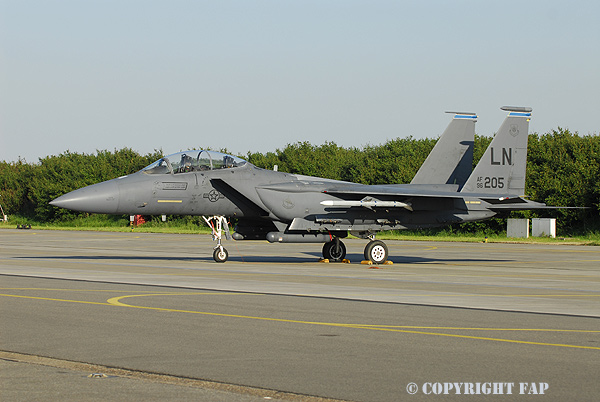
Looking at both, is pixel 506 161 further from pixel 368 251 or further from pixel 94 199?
pixel 94 199

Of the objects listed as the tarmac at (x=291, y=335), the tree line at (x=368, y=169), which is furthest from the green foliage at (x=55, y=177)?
the tarmac at (x=291, y=335)

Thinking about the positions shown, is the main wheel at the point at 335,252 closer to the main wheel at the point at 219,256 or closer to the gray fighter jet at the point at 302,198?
the gray fighter jet at the point at 302,198

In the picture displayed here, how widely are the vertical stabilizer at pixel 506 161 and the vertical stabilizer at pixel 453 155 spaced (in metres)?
1.92

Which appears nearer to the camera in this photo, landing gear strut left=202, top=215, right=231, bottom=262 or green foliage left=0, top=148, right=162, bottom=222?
landing gear strut left=202, top=215, right=231, bottom=262

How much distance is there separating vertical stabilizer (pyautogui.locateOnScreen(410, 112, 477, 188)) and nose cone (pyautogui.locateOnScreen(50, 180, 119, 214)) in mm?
11168

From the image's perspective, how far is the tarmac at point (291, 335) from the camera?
6.81 metres

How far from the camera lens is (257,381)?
6961 mm

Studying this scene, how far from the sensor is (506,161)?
25297mm

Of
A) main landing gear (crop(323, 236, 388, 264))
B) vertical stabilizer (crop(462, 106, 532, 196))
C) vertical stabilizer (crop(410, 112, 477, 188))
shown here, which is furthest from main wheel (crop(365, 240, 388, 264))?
vertical stabilizer (crop(410, 112, 477, 188))

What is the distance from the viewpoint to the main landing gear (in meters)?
23.6

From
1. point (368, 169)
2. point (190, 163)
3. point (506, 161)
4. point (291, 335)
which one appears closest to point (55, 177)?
point (368, 169)

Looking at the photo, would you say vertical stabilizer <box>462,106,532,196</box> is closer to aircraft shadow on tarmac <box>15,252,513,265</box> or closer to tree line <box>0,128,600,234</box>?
aircraft shadow on tarmac <box>15,252,513,265</box>

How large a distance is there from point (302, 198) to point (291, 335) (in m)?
13.8

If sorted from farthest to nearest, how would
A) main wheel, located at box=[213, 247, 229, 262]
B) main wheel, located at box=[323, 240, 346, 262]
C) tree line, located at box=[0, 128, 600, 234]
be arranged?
1. tree line, located at box=[0, 128, 600, 234]
2. main wheel, located at box=[323, 240, 346, 262]
3. main wheel, located at box=[213, 247, 229, 262]
